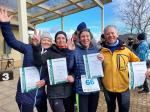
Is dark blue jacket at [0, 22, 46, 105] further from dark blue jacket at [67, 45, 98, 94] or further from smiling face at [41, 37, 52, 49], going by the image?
dark blue jacket at [67, 45, 98, 94]

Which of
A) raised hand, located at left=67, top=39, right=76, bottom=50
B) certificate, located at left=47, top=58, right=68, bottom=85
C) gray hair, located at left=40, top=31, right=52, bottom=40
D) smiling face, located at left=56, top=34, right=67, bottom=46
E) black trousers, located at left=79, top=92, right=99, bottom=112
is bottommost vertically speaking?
black trousers, located at left=79, top=92, right=99, bottom=112

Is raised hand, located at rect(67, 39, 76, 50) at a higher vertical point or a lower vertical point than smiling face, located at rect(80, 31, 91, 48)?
lower

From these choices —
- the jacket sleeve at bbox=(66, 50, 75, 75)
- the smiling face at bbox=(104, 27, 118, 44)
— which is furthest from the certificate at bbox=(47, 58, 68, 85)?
the smiling face at bbox=(104, 27, 118, 44)

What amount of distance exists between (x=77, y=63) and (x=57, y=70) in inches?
12.4

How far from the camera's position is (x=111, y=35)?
3.84 meters

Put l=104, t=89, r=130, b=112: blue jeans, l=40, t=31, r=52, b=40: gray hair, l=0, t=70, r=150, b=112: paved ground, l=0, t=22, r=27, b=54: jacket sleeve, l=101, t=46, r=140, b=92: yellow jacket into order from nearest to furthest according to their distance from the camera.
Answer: l=0, t=22, r=27, b=54: jacket sleeve < l=40, t=31, r=52, b=40: gray hair < l=101, t=46, r=140, b=92: yellow jacket < l=104, t=89, r=130, b=112: blue jeans < l=0, t=70, r=150, b=112: paved ground

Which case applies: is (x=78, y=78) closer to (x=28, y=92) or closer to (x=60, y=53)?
(x=60, y=53)

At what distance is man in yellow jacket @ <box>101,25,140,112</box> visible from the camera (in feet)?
12.7

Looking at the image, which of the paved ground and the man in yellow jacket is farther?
the paved ground

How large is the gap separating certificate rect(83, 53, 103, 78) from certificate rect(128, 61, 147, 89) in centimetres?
46

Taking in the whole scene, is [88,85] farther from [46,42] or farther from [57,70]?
[46,42]

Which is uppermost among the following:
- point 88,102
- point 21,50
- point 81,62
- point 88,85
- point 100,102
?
point 21,50

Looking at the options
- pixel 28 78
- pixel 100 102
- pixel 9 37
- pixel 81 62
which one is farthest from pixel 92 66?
pixel 100 102

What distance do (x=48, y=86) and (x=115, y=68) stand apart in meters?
1.05
